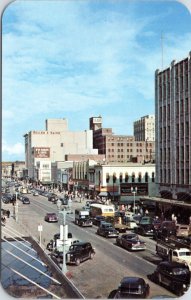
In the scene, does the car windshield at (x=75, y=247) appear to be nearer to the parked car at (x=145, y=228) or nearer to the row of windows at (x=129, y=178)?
the parked car at (x=145, y=228)

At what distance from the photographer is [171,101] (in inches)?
362

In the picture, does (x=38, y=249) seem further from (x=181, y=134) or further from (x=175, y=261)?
(x=181, y=134)

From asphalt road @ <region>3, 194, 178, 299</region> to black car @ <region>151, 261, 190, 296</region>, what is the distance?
79 millimetres

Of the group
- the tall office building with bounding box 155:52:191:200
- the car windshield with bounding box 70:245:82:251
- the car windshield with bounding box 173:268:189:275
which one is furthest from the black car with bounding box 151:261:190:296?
the tall office building with bounding box 155:52:191:200

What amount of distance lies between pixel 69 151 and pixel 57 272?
256cm

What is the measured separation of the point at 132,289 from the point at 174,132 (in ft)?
18.7

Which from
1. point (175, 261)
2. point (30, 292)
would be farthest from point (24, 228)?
point (175, 261)

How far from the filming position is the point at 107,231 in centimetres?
645

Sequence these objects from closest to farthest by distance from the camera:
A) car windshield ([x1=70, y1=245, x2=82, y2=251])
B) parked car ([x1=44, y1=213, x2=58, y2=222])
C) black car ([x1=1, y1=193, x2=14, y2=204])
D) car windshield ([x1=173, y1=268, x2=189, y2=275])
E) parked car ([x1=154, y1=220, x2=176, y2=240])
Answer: car windshield ([x1=173, y1=268, x2=189, y2=275]) < black car ([x1=1, y1=193, x2=14, y2=204]) < car windshield ([x1=70, y1=245, x2=82, y2=251]) < parked car ([x1=44, y1=213, x2=58, y2=222]) < parked car ([x1=154, y1=220, x2=176, y2=240])

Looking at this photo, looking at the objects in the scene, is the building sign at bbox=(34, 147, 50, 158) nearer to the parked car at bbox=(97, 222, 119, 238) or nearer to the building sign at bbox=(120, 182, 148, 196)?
the parked car at bbox=(97, 222, 119, 238)

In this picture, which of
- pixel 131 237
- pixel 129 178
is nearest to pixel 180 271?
pixel 131 237

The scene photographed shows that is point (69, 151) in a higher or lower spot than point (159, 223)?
higher

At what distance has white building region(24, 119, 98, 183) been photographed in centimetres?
489

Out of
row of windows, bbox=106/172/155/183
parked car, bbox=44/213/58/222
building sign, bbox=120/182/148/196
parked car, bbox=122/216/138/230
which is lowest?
parked car, bbox=122/216/138/230
